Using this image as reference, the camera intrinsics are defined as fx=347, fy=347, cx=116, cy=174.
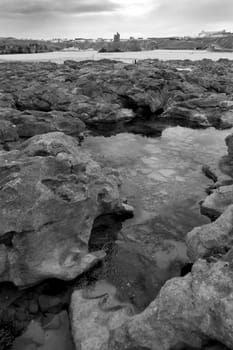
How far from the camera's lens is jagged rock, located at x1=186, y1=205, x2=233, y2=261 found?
7.52 meters

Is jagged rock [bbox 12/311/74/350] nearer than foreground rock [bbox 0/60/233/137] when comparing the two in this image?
Yes

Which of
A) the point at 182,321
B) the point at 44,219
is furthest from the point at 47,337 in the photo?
the point at 182,321

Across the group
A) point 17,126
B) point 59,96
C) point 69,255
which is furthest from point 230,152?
point 59,96

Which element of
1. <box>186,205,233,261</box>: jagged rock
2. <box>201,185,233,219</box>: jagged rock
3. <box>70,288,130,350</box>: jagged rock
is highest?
<box>186,205,233,261</box>: jagged rock

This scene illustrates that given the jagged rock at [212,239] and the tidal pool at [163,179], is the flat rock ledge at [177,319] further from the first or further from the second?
the tidal pool at [163,179]

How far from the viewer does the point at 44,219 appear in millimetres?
7941

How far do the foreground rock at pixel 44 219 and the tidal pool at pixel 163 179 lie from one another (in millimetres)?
1823

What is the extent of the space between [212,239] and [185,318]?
8.03ft

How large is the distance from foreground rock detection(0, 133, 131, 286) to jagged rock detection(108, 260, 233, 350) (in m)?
2.34

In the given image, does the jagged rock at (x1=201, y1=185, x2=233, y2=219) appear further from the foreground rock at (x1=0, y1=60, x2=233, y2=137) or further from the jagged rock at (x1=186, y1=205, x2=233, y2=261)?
the foreground rock at (x1=0, y1=60, x2=233, y2=137)

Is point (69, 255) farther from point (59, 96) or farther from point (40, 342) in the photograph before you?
point (59, 96)

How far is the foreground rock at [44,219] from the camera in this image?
761 centimetres

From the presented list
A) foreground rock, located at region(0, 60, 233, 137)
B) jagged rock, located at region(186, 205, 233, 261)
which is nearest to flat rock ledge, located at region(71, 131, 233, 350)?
jagged rock, located at region(186, 205, 233, 261)

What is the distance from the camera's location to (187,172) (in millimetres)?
14711
